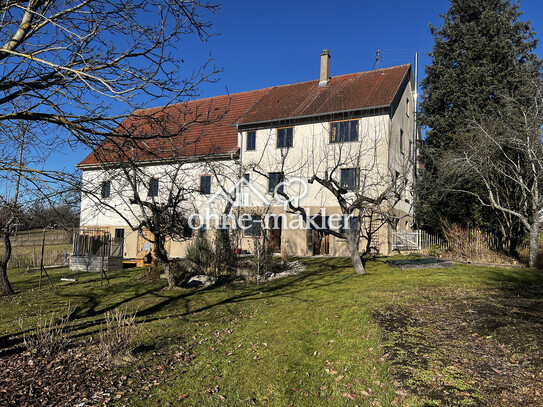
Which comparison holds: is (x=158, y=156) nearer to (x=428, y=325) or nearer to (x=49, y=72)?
(x=49, y=72)

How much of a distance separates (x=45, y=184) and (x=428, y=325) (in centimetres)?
687

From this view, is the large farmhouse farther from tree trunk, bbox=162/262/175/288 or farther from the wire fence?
tree trunk, bbox=162/262/175/288

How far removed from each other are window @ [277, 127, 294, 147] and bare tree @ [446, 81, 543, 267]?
29.4 feet

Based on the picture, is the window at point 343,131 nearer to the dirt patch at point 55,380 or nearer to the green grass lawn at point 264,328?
the green grass lawn at point 264,328

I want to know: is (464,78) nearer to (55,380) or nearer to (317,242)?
(317,242)

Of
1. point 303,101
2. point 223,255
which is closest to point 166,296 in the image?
point 223,255

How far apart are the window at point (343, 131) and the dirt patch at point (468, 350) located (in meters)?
13.2

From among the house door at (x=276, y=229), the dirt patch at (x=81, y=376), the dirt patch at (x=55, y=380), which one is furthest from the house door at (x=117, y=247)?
the dirt patch at (x=55, y=380)

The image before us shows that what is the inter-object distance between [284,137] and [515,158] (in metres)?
12.0

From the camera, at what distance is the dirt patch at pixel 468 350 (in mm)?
4707

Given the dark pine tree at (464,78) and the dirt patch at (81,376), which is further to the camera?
the dark pine tree at (464,78)

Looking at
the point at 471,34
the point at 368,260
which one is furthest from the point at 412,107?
the point at 368,260

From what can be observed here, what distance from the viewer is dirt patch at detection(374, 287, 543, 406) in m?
4.71

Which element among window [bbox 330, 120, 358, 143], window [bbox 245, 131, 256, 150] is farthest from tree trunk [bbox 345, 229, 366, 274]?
window [bbox 245, 131, 256, 150]
